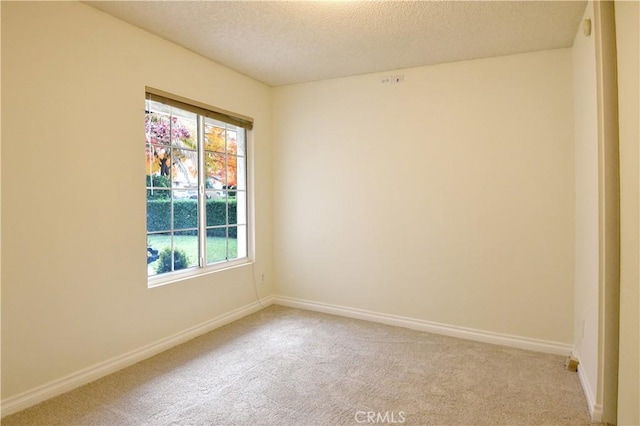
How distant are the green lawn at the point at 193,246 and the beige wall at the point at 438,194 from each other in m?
0.73

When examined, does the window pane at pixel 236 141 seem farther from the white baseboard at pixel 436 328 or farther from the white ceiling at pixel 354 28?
the white baseboard at pixel 436 328

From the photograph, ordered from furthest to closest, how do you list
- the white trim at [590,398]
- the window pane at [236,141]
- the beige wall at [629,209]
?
the window pane at [236,141], the white trim at [590,398], the beige wall at [629,209]

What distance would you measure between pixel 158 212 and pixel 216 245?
768mm

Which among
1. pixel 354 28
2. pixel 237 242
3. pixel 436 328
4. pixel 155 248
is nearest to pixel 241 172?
pixel 237 242

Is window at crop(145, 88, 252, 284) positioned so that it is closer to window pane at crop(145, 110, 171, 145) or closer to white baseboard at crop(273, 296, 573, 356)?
window pane at crop(145, 110, 171, 145)

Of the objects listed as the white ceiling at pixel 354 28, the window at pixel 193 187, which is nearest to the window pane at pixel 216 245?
the window at pixel 193 187

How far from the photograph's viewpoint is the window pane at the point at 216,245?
3592 mm

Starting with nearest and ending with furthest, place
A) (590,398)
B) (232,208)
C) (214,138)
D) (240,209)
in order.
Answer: (590,398) → (214,138) → (232,208) → (240,209)

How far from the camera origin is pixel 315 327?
11.7 ft

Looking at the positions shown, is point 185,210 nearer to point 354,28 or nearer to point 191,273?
point 191,273

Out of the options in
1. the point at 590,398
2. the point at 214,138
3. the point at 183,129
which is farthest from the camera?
the point at 214,138

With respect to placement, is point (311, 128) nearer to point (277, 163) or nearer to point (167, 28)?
point (277, 163)

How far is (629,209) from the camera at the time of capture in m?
1.76

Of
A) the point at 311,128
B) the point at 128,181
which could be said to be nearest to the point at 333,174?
the point at 311,128
